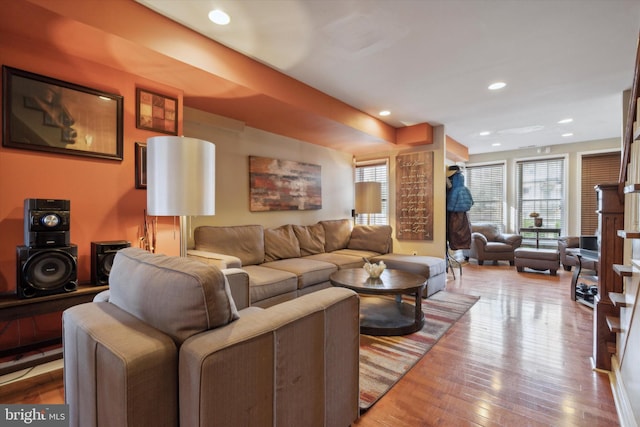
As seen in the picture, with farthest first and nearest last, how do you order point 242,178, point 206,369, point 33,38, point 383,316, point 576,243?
point 576,243 → point 242,178 → point 383,316 → point 33,38 → point 206,369

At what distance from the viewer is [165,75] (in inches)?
91.9

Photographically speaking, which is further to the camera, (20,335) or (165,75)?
(165,75)

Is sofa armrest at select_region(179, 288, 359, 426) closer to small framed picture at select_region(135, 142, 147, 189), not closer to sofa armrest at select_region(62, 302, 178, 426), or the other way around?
sofa armrest at select_region(62, 302, 178, 426)

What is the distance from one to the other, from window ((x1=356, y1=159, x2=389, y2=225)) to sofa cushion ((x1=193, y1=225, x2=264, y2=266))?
8.41 feet

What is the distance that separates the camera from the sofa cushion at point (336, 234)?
4.67 m

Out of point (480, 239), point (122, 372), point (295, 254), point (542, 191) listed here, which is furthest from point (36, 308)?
point (542, 191)

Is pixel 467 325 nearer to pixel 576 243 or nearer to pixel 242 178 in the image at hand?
pixel 242 178

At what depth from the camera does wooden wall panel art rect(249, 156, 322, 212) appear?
4.00 metres

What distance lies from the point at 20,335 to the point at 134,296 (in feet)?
4.85

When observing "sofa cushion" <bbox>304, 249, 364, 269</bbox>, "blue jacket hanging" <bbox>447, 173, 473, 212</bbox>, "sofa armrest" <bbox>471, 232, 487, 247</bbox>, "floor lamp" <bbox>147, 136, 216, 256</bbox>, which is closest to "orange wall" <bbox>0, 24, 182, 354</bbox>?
Result: "floor lamp" <bbox>147, 136, 216, 256</bbox>

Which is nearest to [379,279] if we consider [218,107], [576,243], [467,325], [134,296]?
[467,325]

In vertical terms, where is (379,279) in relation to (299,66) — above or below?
below

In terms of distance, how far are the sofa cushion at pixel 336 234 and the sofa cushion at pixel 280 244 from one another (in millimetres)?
683

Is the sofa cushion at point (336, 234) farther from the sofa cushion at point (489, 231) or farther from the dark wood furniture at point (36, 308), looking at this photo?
the sofa cushion at point (489, 231)
